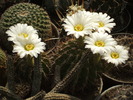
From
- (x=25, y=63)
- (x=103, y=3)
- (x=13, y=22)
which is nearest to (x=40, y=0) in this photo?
(x=103, y=3)

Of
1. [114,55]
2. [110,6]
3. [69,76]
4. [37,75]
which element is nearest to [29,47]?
[37,75]

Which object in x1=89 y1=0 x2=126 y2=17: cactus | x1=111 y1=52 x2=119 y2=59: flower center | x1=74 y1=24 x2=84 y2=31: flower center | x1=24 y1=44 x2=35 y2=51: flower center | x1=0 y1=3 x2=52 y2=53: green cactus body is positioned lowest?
x1=111 y1=52 x2=119 y2=59: flower center

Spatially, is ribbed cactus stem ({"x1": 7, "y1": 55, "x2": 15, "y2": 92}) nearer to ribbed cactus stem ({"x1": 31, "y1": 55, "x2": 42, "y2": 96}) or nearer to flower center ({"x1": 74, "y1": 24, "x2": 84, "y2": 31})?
ribbed cactus stem ({"x1": 31, "y1": 55, "x2": 42, "y2": 96})

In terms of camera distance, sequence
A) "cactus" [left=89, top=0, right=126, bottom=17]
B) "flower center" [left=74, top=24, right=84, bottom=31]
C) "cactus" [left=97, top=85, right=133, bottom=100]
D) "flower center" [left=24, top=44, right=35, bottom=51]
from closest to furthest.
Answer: "flower center" [left=24, top=44, right=35, bottom=51]
"flower center" [left=74, top=24, right=84, bottom=31]
"cactus" [left=97, top=85, right=133, bottom=100]
"cactus" [left=89, top=0, right=126, bottom=17]

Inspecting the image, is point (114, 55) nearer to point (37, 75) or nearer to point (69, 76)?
point (69, 76)

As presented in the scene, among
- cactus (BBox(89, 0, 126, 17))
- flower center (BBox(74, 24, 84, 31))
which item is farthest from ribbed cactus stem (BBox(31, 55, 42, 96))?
cactus (BBox(89, 0, 126, 17))

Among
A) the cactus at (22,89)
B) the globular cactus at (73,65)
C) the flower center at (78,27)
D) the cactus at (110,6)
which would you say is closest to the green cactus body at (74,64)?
the globular cactus at (73,65)

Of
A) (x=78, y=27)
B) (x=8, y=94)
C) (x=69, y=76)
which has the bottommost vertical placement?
→ (x=8, y=94)

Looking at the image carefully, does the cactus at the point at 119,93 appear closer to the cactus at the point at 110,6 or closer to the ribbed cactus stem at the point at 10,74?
the ribbed cactus stem at the point at 10,74

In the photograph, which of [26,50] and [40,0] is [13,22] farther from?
[40,0]
